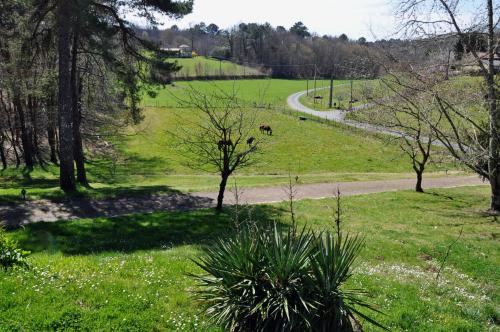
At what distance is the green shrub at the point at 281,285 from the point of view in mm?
5773

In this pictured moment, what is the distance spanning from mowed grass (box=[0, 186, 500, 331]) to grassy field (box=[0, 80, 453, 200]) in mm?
6587

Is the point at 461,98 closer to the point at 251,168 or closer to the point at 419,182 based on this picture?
the point at 419,182

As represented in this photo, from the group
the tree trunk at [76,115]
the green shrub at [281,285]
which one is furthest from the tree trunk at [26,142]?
the green shrub at [281,285]

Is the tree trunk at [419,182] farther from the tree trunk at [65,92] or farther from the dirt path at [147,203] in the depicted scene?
the tree trunk at [65,92]

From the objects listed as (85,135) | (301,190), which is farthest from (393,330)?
(85,135)

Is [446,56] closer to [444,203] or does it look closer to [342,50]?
[444,203]

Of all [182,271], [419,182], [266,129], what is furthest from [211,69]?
[182,271]

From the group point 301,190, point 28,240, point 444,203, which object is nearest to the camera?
point 28,240

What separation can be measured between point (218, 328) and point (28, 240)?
8.83 metres

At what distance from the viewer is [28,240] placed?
12.8 m

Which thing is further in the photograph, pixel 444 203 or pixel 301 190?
pixel 301 190

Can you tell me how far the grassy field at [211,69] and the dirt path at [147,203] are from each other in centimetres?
6949

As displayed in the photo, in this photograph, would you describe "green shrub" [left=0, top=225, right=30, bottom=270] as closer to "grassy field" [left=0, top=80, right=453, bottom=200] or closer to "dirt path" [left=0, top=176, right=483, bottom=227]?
"dirt path" [left=0, top=176, right=483, bottom=227]

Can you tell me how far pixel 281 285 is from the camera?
5883mm
